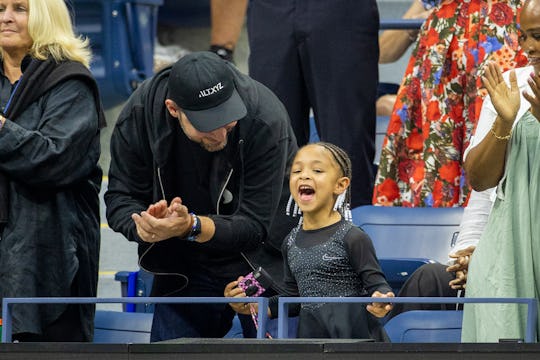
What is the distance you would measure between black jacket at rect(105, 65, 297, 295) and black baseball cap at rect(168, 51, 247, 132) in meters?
0.09

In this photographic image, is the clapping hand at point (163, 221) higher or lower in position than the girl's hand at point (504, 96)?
lower

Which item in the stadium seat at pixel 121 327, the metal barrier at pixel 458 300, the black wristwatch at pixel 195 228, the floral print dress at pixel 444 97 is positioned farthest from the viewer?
the floral print dress at pixel 444 97

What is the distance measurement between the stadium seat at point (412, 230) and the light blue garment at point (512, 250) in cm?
106

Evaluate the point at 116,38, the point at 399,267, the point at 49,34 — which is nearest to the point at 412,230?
the point at 399,267

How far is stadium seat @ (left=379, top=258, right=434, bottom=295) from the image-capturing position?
15.5 ft

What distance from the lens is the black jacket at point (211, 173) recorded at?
4465mm

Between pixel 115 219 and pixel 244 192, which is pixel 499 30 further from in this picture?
pixel 115 219

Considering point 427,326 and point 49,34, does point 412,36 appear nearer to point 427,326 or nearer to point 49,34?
point 49,34

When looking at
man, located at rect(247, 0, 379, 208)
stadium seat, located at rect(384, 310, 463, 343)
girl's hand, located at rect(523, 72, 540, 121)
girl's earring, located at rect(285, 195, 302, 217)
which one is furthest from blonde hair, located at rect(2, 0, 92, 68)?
girl's hand, located at rect(523, 72, 540, 121)

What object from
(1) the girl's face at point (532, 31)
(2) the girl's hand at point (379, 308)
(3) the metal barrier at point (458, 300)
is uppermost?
(1) the girl's face at point (532, 31)

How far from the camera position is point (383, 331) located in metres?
4.14

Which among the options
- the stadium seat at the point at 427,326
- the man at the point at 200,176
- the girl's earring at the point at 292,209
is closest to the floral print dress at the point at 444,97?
the girl's earring at the point at 292,209

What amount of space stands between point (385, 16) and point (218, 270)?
4.43 meters

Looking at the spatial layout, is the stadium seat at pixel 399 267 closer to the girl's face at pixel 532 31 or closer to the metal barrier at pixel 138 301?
the girl's face at pixel 532 31
